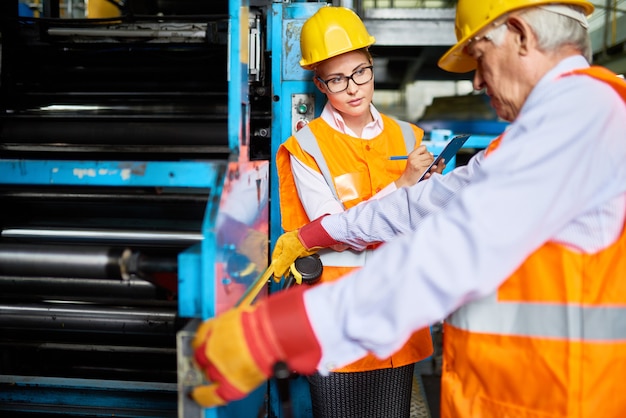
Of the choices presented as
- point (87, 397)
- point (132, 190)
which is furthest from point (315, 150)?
point (87, 397)

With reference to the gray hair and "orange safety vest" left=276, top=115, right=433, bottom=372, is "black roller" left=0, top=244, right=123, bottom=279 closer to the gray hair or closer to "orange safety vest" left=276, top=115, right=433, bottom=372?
"orange safety vest" left=276, top=115, right=433, bottom=372

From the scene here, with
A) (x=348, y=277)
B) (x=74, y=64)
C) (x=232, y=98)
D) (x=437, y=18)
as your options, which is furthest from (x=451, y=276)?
(x=437, y=18)

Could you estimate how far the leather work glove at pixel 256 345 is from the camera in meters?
0.76

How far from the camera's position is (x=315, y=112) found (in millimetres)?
1858

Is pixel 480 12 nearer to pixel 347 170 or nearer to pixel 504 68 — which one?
pixel 504 68

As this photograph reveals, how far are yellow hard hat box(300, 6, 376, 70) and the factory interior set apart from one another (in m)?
0.20

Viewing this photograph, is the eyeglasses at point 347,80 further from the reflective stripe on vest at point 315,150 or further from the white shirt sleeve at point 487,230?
the white shirt sleeve at point 487,230

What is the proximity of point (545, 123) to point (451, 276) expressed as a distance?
307mm

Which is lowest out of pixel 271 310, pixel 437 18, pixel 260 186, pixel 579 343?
pixel 579 343

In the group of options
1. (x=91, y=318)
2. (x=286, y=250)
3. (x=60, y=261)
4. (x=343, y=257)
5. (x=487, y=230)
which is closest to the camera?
(x=487, y=230)

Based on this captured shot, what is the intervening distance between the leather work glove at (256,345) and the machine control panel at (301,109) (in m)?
1.15

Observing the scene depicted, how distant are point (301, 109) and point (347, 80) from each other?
32cm

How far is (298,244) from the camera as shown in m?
1.43

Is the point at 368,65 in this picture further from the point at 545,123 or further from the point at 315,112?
the point at 545,123
